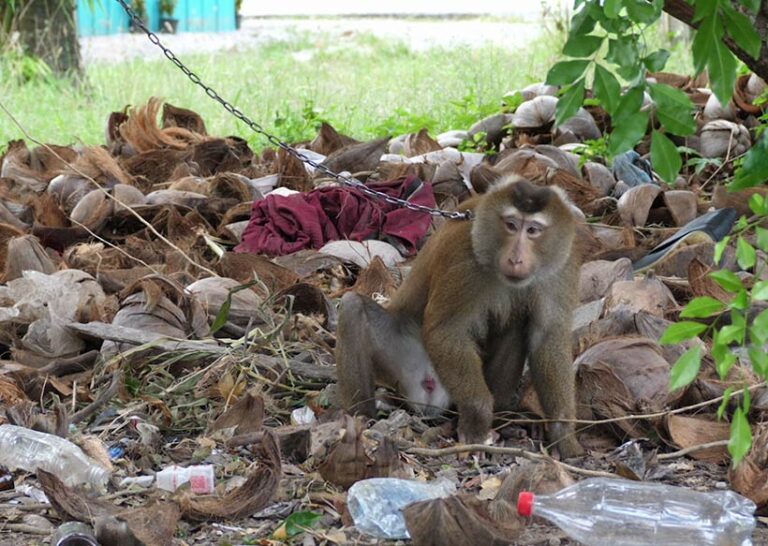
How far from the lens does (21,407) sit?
14.9 feet

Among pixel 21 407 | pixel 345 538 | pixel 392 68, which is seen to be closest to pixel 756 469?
pixel 345 538

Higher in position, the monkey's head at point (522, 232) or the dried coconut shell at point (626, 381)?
the monkey's head at point (522, 232)

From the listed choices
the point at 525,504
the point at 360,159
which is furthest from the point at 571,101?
the point at 360,159

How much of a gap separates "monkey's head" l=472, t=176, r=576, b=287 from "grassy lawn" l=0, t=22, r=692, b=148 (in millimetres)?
5105

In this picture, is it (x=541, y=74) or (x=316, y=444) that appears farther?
(x=541, y=74)

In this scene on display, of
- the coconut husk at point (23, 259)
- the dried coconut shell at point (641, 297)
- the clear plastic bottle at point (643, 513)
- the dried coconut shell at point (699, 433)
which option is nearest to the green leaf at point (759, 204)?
the clear plastic bottle at point (643, 513)

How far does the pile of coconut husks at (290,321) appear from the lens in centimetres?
386

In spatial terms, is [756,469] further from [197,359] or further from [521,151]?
[521,151]

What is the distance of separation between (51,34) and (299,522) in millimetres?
10869

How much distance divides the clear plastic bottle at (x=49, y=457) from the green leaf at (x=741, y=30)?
245cm

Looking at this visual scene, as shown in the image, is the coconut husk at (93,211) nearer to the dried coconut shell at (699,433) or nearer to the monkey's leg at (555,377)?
the monkey's leg at (555,377)

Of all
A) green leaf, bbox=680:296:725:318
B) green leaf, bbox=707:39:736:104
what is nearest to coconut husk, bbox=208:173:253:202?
green leaf, bbox=707:39:736:104

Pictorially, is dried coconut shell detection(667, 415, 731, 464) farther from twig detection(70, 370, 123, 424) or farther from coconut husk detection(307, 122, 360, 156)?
coconut husk detection(307, 122, 360, 156)

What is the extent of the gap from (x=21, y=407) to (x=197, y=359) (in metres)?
0.85
